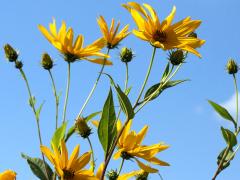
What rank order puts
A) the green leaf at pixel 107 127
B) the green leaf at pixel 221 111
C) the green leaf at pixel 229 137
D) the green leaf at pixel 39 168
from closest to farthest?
1. the green leaf at pixel 107 127
2. the green leaf at pixel 39 168
3. the green leaf at pixel 229 137
4. the green leaf at pixel 221 111

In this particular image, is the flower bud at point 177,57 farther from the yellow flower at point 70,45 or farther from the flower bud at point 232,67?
the flower bud at point 232,67

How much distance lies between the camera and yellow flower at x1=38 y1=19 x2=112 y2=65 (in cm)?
246

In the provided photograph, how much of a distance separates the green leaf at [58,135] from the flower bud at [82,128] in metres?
0.18

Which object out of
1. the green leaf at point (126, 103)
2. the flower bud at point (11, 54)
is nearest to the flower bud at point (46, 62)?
the flower bud at point (11, 54)

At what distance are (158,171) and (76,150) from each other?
1.43 ft

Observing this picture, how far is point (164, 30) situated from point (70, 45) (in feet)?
1.75

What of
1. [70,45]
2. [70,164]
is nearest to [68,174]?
[70,164]

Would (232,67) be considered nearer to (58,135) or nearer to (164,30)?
(164,30)

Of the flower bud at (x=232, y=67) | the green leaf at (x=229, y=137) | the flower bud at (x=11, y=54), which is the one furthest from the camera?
the flower bud at (x=232, y=67)

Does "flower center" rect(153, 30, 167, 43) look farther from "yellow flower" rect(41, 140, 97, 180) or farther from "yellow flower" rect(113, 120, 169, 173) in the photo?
"yellow flower" rect(41, 140, 97, 180)

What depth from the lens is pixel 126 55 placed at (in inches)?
107

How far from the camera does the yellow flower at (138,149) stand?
2.24 meters

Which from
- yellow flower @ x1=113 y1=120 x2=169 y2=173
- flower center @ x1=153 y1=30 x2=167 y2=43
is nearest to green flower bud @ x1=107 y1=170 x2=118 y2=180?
yellow flower @ x1=113 y1=120 x2=169 y2=173

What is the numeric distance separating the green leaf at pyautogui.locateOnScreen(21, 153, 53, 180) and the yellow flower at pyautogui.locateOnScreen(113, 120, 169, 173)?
333 millimetres
